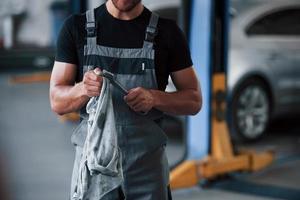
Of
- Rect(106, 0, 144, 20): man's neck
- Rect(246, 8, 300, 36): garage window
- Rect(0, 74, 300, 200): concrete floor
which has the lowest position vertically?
Rect(0, 74, 300, 200): concrete floor

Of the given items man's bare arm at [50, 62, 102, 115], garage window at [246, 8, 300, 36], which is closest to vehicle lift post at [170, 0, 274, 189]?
garage window at [246, 8, 300, 36]

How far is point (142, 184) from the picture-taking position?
6.55 ft

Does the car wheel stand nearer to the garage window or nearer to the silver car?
the silver car

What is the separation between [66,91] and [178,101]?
366 mm

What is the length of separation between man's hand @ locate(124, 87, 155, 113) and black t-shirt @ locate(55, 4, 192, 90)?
0.48 feet

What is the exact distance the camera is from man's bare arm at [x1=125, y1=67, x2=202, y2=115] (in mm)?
1837

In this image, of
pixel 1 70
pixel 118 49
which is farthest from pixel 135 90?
pixel 1 70

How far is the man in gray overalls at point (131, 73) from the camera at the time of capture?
6.32 feet

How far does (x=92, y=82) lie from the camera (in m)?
1.81

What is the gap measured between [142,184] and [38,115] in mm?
6298

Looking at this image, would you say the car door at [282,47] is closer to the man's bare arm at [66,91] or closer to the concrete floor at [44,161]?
the concrete floor at [44,161]

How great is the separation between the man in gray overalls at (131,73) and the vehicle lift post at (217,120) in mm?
2665

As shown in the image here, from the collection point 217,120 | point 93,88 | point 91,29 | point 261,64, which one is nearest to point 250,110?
point 261,64

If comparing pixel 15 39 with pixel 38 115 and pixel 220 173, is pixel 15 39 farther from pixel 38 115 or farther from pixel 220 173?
pixel 220 173
